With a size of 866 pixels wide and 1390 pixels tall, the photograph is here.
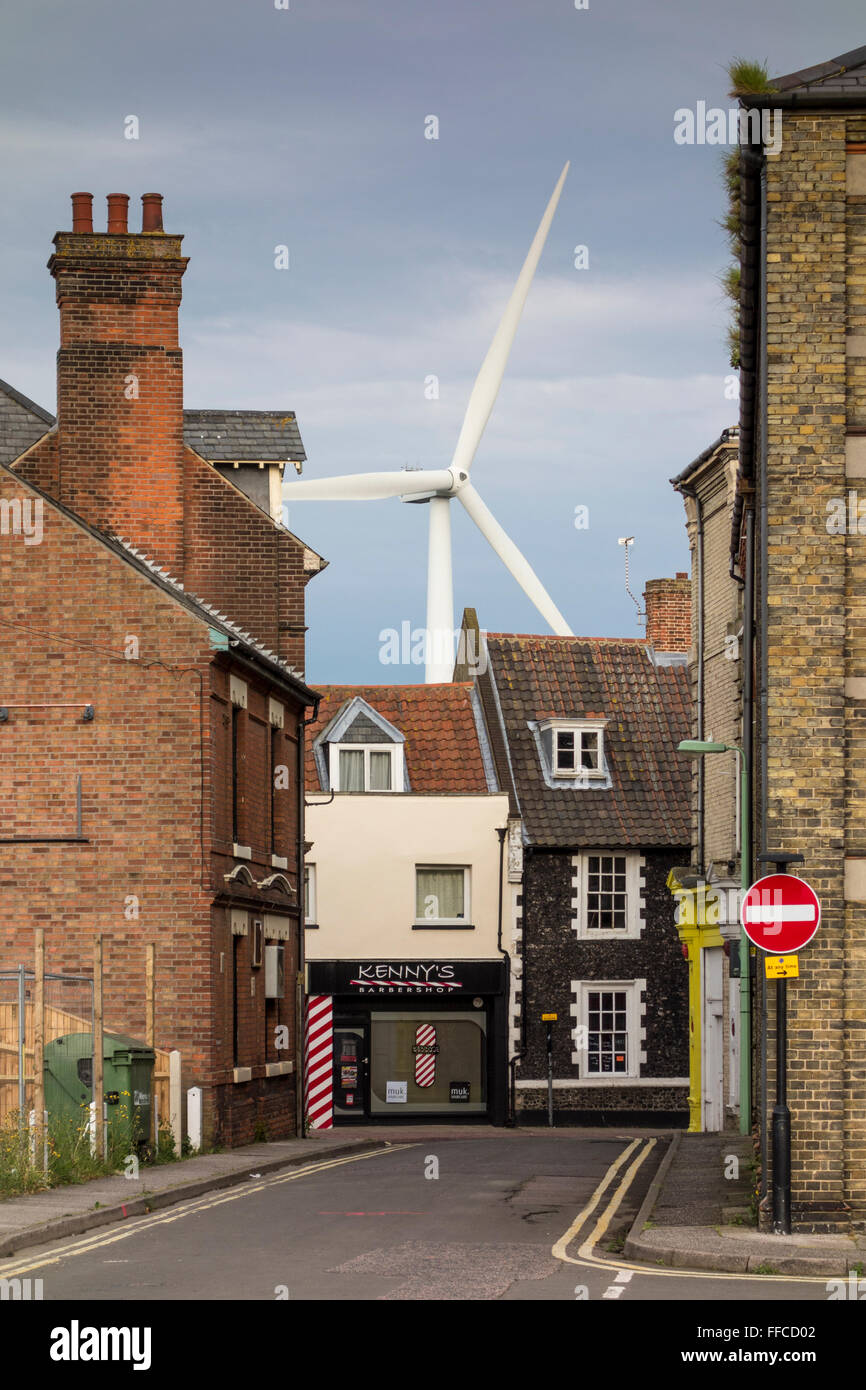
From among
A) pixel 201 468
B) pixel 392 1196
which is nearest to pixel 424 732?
pixel 201 468

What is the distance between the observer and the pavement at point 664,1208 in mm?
15055

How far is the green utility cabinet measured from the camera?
892 inches

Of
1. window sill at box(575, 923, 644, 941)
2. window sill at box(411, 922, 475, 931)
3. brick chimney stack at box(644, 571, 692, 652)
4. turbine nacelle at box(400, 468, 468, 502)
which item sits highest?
turbine nacelle at box(400, 468, 468, 502)

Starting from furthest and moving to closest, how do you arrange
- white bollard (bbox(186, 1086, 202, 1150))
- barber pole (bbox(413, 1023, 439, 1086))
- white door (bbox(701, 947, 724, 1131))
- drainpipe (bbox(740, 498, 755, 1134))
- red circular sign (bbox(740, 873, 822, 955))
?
1. barber pole (bbox(413, 1023, 439, 1086))
2. white door (bbox(701, 947, 724, 1131))
3. drainpipe (bbox(740, 498, 755, 1134))
4. white bollard (bbox(186, 1086, 202, 1150))
5. red circular sign (bbox(740, 873, 822, 955))

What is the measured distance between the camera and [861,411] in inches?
709

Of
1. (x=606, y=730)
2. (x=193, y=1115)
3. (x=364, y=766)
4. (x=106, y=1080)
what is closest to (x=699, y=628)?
(x=606, y=730)

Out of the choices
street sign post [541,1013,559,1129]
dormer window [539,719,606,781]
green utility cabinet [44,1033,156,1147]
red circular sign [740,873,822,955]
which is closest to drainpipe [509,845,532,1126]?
street sign post [541,1013,559,1129]

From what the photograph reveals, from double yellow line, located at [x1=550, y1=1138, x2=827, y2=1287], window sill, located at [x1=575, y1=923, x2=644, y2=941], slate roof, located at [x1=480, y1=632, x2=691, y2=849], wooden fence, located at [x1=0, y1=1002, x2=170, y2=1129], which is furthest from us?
slate roof, located at [x1=480, y1=632, x2=691, y2=849]

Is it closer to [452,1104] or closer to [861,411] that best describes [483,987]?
[452,1104]

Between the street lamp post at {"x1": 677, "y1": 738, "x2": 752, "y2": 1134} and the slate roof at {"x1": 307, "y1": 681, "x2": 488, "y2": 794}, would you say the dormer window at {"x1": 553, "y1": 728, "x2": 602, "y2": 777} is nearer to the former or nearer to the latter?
the slate roof at {"x1": 307, "y1": 681, "x2": 488, "y2": 794}

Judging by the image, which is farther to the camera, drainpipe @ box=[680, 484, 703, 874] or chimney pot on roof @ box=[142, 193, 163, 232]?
drainpipe @ box=[680, 484, 703, 874]

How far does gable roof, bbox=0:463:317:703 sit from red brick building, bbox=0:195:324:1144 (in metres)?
0.06

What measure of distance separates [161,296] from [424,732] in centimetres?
1710

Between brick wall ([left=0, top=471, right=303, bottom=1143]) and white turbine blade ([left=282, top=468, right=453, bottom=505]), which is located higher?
white turbine blade ([left=282, top=468, right=453, bottom=505])
